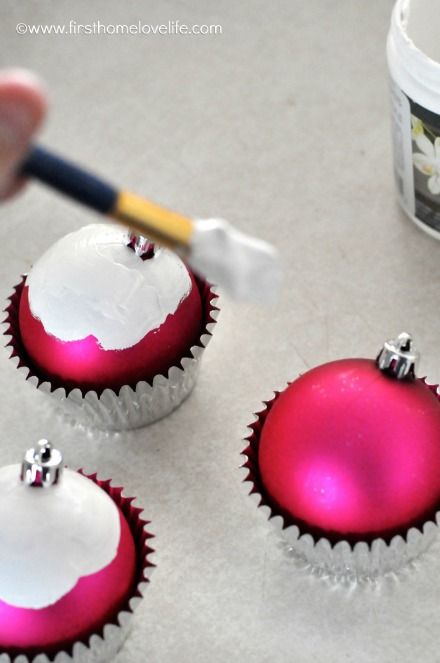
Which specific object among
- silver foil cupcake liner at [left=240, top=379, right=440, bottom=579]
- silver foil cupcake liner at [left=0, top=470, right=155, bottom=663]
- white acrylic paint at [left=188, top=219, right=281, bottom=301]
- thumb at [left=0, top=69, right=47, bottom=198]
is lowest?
silver foil cupcake liner at [left=0, top=470, right=155, bottom=663]

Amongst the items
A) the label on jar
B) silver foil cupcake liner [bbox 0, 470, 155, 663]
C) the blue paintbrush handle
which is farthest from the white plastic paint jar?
the blue paintbrush handle

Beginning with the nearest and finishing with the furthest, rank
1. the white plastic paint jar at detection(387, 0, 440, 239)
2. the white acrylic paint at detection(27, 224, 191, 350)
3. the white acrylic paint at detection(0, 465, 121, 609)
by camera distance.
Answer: the white acrylic paint at detection(0, 465, 121, 609) < the white acrylic paint at detection(27, 224, 191, 350) < the white plastic paint jar at detection(387, 0, 440, 239)

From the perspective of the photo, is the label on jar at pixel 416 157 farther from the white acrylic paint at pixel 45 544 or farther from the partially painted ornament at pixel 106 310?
the white acrylic paint at pixel 45 544

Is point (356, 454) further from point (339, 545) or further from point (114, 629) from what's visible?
point (114, 629)

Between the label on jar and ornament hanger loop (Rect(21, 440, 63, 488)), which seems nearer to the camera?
ornament hanger loop (Rect(21, 440, 63, 488))

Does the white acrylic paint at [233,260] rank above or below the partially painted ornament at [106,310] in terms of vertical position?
above

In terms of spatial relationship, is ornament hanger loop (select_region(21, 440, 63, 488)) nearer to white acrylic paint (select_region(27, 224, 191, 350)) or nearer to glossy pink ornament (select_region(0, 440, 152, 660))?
glossy pink ornament (select_region(0, 440, 152, 660))

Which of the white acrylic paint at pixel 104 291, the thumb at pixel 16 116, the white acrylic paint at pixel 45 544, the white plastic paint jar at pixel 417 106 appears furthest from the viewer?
the white plastic paint jar at pixel 417 106

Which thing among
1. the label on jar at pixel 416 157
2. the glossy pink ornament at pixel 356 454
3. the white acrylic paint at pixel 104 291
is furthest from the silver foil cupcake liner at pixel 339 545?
the label on jar at pixel 416 157
